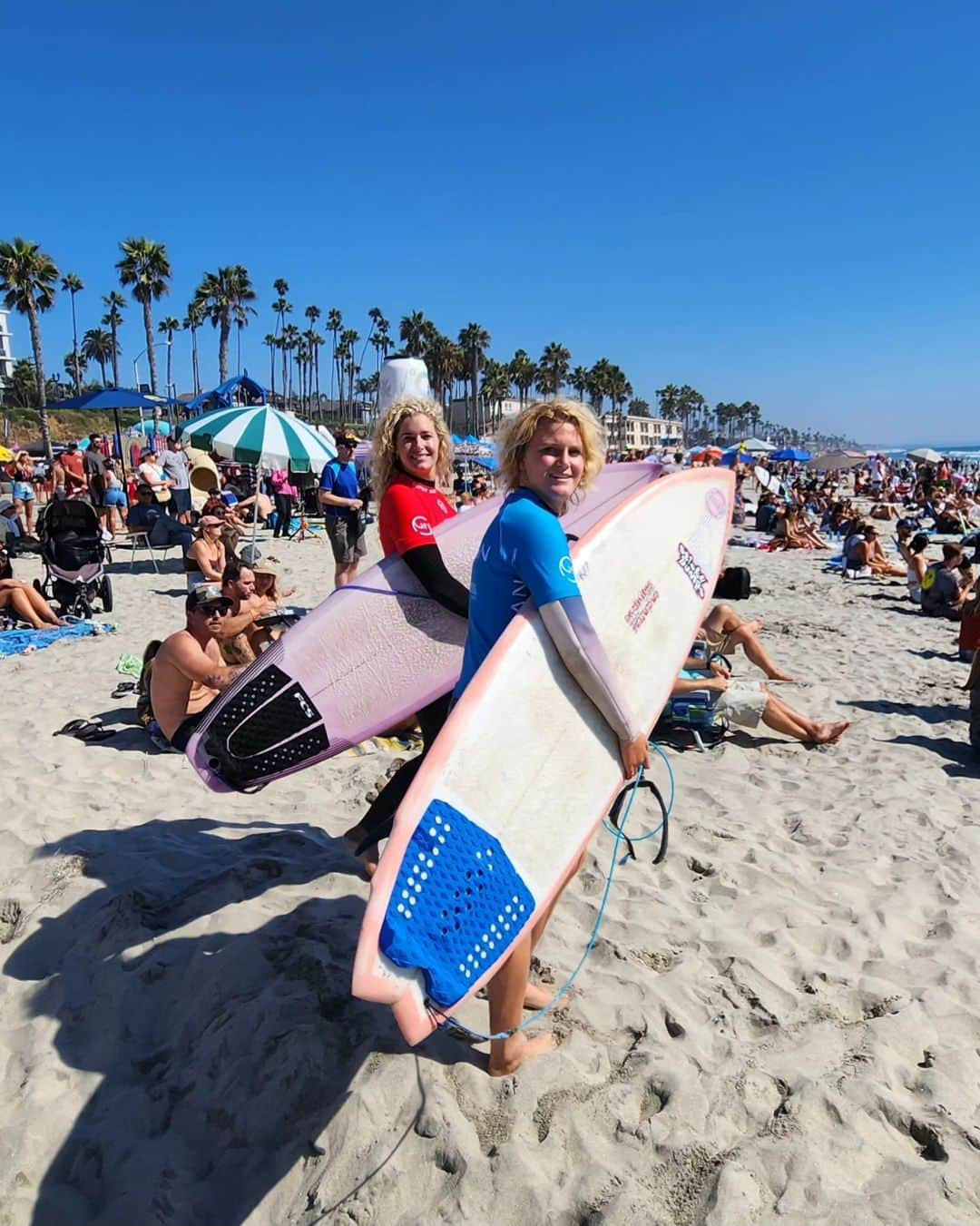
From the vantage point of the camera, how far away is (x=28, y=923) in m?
2.97

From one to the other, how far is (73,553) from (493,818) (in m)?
7.55

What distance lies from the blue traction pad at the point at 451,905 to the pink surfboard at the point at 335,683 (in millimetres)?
1297

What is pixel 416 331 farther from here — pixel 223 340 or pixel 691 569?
pixel 691 569

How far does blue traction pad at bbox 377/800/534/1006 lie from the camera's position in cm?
179

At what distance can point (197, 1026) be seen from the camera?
8.10 feet

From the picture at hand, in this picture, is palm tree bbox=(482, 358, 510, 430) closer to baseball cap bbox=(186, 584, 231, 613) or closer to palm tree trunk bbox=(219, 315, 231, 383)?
palm tree trunk bbox=(219, 315, 231, 383)

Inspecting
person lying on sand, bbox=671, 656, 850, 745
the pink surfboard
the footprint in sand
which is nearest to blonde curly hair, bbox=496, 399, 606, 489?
the pink surfboard

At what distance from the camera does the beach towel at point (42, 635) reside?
6.91m

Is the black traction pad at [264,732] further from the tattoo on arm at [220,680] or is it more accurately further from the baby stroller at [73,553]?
the baby stroller at [73,553]

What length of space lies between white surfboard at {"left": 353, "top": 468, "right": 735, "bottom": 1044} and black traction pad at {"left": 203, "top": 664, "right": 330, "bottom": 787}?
55.2 inches

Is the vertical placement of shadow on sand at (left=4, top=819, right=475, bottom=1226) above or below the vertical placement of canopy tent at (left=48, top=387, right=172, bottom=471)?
below

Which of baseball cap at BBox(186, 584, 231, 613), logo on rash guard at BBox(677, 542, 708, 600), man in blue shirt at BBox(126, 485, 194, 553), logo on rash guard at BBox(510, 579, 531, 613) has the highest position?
logo on rash guard at BBox(510, 579, 531, 613)

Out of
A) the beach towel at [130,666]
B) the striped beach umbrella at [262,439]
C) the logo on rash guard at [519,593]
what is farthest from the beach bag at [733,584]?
the striped beach umbrella at [262,439]

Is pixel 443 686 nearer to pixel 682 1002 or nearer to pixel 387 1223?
pixel 682 1002
